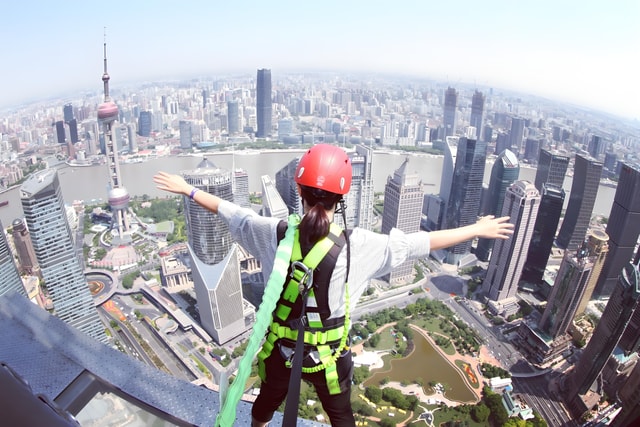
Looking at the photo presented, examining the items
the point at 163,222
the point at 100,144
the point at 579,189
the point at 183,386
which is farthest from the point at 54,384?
the point at 100,144

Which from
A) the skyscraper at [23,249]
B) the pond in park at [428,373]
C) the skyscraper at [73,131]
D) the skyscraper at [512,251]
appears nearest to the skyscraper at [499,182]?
the skyscraper at [512,251]

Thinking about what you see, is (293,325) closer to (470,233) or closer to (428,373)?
(470,233)

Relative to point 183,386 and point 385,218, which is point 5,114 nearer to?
point 385,218

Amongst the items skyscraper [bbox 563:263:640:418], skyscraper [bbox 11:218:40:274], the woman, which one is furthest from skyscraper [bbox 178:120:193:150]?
the woman

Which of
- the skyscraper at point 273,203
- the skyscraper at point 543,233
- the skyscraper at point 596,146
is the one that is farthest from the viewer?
the skyscraper at point 596,146

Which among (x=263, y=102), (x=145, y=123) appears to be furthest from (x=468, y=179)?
(x=145, y=123)

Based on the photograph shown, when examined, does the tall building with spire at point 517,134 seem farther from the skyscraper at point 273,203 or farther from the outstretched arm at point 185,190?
the outstretched arm at point 185,190

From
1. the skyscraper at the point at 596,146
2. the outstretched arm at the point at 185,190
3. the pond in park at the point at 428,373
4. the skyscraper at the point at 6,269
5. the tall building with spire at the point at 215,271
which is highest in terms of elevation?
the outstretched arm at the point at 185,190
